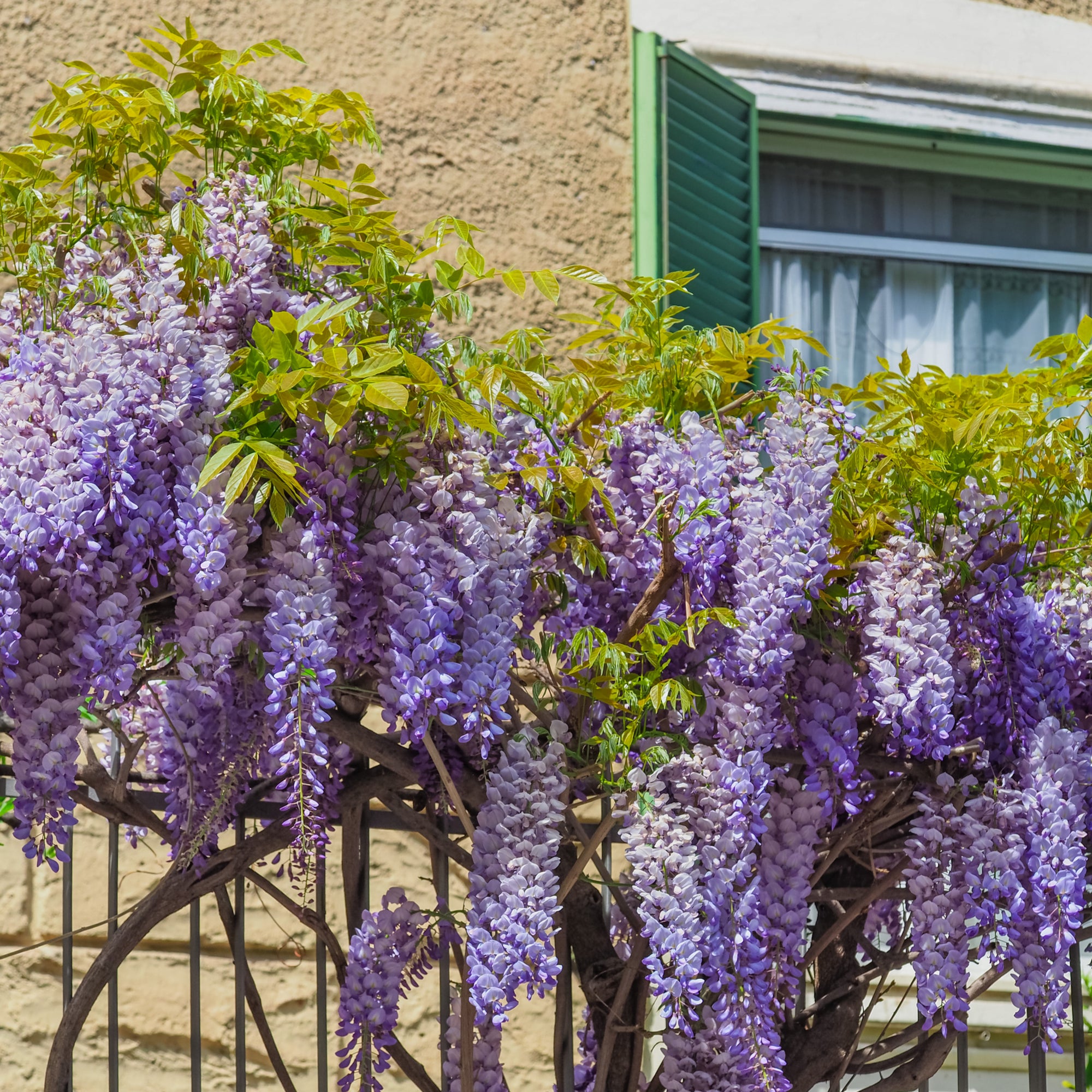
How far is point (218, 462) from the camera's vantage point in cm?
151

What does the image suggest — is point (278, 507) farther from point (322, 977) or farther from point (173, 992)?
point (173, 992)

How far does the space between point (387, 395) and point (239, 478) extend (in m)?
0.19

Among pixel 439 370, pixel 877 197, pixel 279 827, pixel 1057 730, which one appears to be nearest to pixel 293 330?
pixel 439 370

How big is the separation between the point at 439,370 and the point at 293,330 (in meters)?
0.20

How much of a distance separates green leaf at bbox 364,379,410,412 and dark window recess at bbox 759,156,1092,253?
316cm

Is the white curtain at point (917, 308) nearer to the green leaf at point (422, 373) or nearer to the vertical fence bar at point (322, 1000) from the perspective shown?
the vertical fence bar at point (322, 1000)

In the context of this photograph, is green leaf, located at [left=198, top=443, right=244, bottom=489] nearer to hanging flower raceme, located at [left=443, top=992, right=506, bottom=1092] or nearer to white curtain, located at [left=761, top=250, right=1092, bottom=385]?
hanging flower raceme, located at [left=443, top=992, right=506, bottom=1092]

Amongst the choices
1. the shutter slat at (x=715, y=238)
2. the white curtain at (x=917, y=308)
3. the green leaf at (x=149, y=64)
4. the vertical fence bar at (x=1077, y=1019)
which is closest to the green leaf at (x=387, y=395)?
the green leaf at (x=149, y=64)

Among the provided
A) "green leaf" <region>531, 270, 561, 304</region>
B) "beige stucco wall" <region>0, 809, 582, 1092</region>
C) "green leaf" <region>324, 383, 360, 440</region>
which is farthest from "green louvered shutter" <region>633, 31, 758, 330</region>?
"green leaf" <region>324, 383, 360, 440</region>

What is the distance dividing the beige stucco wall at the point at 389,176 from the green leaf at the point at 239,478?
229 cm

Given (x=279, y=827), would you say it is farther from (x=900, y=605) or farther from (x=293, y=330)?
(x=900, y=605)

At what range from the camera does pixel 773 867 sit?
1.86 metres

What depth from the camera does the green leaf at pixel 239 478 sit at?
1.49 meters

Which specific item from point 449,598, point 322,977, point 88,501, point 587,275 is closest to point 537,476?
point 449,598
